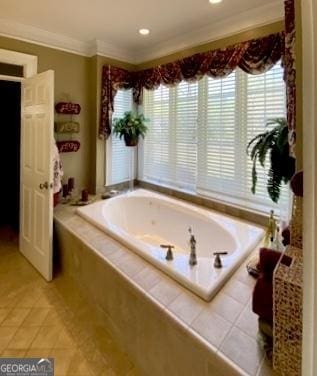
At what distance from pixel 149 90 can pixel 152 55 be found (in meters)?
0.45

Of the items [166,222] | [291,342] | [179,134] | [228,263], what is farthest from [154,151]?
[291,342]

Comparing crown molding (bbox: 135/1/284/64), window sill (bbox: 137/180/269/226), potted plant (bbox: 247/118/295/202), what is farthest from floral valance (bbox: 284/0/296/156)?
window sill (bbox: 137/180/269/226)

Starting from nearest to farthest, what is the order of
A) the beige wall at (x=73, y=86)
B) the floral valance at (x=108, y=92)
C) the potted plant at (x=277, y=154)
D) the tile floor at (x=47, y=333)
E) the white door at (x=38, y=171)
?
1. the potted plant at (x=277, y=154)
2. the tile floor at (x=47, y=333)
3. the white door at (x=38, y=171)
4. the beige wall at (x=73, y=86)
5. the floral valance at (x=108, y=92)

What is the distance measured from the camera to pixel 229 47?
2.84 m

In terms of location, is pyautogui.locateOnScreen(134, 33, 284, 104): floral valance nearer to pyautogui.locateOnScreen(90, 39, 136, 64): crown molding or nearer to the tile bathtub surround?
pyautogui.locateOnScreen(90, 39, 136, 64): crown molding

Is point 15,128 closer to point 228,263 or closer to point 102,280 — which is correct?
point 102,280

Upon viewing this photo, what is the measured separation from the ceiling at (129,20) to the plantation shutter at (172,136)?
1.88 ft

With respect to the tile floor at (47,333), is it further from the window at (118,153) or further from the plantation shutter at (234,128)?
the plantation shutter at (234,128)

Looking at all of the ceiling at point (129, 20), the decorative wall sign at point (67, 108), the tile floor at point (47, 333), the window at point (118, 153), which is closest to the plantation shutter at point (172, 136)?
the window at point (118, 153)

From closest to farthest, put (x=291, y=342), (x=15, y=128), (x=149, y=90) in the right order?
(x=291, y=342) → (x=149, y=90) → (x=15, y=128)

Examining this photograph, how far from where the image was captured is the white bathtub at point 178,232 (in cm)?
184

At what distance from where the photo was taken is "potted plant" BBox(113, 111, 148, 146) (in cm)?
374

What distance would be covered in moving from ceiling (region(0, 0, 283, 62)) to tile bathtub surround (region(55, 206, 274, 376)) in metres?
2.21

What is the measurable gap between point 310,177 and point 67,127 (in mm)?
3450
